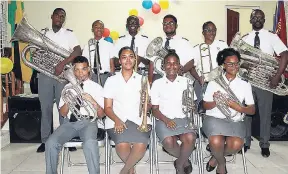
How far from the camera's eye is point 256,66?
3.71 m

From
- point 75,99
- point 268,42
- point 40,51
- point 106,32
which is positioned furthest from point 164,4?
point 75,99

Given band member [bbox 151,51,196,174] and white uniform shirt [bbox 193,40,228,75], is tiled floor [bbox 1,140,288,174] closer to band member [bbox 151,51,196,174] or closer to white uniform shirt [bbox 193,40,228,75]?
band member [bbox 151,51,196,174]

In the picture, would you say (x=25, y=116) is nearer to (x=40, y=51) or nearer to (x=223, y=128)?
(x=40, y=51)

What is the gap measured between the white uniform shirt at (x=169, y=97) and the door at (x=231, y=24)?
4678mm

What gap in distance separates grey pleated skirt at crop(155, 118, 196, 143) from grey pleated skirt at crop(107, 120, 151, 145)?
5.8 inches

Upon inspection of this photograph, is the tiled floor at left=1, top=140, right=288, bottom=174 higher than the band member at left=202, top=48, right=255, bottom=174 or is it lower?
lower

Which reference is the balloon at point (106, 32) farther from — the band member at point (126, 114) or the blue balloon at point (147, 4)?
the band member at point (126, 114)

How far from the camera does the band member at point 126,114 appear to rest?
2869 mm

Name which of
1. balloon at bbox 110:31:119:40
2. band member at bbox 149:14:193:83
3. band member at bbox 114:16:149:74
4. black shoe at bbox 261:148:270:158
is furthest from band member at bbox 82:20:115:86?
balloon at bbox 110:31:119:40

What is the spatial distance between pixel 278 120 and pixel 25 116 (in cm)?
340

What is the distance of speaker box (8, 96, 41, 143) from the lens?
4.59 metres

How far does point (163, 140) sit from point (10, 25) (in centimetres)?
407

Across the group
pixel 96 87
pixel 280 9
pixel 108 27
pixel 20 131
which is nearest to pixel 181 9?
pixel 108 27

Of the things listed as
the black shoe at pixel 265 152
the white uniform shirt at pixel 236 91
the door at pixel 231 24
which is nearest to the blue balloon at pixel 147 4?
the door at pixel 231 24
